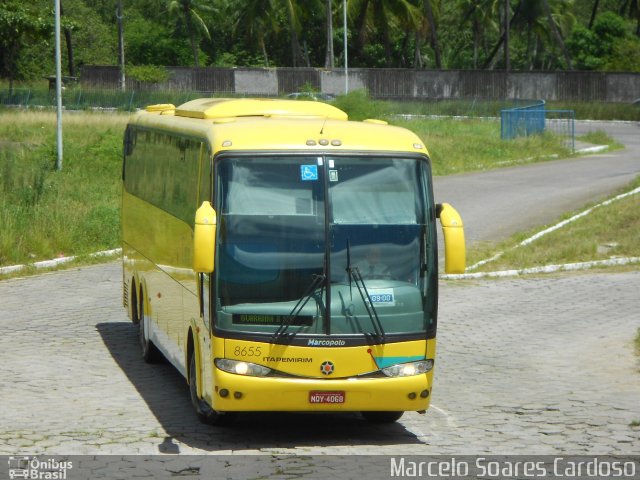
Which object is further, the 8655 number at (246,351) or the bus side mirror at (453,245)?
the bus side mirror at (453,245)

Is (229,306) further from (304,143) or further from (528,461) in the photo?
(528,461)

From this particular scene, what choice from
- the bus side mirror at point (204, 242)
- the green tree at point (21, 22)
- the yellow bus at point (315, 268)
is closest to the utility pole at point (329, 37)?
the green tree at point (21, 22)

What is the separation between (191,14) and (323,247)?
85.5 meters

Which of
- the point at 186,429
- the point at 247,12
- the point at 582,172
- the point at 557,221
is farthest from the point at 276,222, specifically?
the point at 247,12

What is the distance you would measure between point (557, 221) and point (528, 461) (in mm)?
17780

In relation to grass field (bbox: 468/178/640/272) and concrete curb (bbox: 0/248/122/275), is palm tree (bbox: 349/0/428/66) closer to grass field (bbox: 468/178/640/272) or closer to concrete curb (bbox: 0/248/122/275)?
grass field (bbox: 468/178/640/272)

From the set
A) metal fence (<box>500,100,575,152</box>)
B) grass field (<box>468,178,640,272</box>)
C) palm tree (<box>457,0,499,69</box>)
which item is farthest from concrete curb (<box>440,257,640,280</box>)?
palm tree (<box>457,0,499,69</box>)

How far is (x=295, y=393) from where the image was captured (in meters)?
9.81

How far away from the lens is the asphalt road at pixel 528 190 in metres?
27.1

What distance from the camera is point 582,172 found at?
3800 centimetres

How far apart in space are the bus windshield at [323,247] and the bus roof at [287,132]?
0.40 feet

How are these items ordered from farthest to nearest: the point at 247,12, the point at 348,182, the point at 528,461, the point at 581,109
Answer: the point at 247,12 < the point at 581,109 < the point at 348,182 < the point at 528,461

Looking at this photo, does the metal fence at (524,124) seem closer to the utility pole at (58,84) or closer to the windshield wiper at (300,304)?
the utility pole at (58,84)

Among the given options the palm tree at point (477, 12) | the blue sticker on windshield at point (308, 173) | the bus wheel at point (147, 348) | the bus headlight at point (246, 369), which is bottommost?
the bus wheel at point (147, 348)
